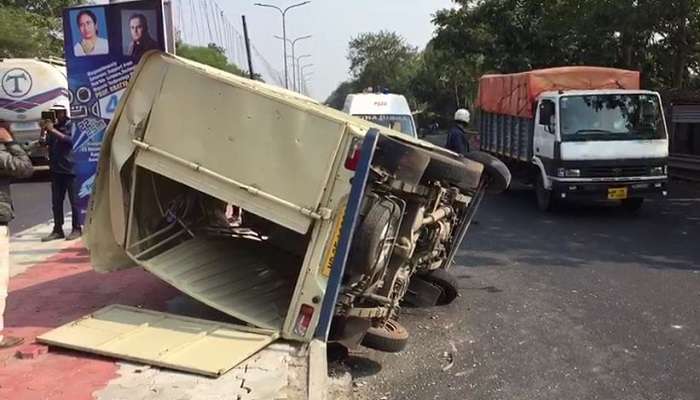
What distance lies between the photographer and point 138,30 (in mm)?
7879

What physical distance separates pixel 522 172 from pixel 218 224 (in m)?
9.03

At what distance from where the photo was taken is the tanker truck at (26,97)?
17.3m

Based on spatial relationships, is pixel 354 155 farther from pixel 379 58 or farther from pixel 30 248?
pixel 379 58

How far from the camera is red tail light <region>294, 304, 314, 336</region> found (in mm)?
4824

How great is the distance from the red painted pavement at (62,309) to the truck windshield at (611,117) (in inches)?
306

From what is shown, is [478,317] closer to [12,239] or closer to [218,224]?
[218,224]

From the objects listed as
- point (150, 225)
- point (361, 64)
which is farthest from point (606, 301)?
point (361, 64)

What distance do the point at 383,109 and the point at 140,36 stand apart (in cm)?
836

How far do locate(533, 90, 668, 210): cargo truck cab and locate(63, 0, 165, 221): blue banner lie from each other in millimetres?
6939

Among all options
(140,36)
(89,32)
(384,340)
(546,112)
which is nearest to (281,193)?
(384,340)

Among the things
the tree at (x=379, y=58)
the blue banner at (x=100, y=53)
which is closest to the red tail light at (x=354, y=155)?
the blue banner at (x=100, y=53)

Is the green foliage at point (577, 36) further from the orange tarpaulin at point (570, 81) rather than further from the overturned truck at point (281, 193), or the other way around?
the overturned truck at point (281, 193)

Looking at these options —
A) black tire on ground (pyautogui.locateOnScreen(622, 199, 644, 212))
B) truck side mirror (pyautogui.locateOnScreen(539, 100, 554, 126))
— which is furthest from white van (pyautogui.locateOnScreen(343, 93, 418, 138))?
black tire on ground (pyautogui.locateOnScreen(622, 199, 644, 212))

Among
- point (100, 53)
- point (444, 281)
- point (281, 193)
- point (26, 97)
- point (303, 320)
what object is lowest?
point (444, 281)
